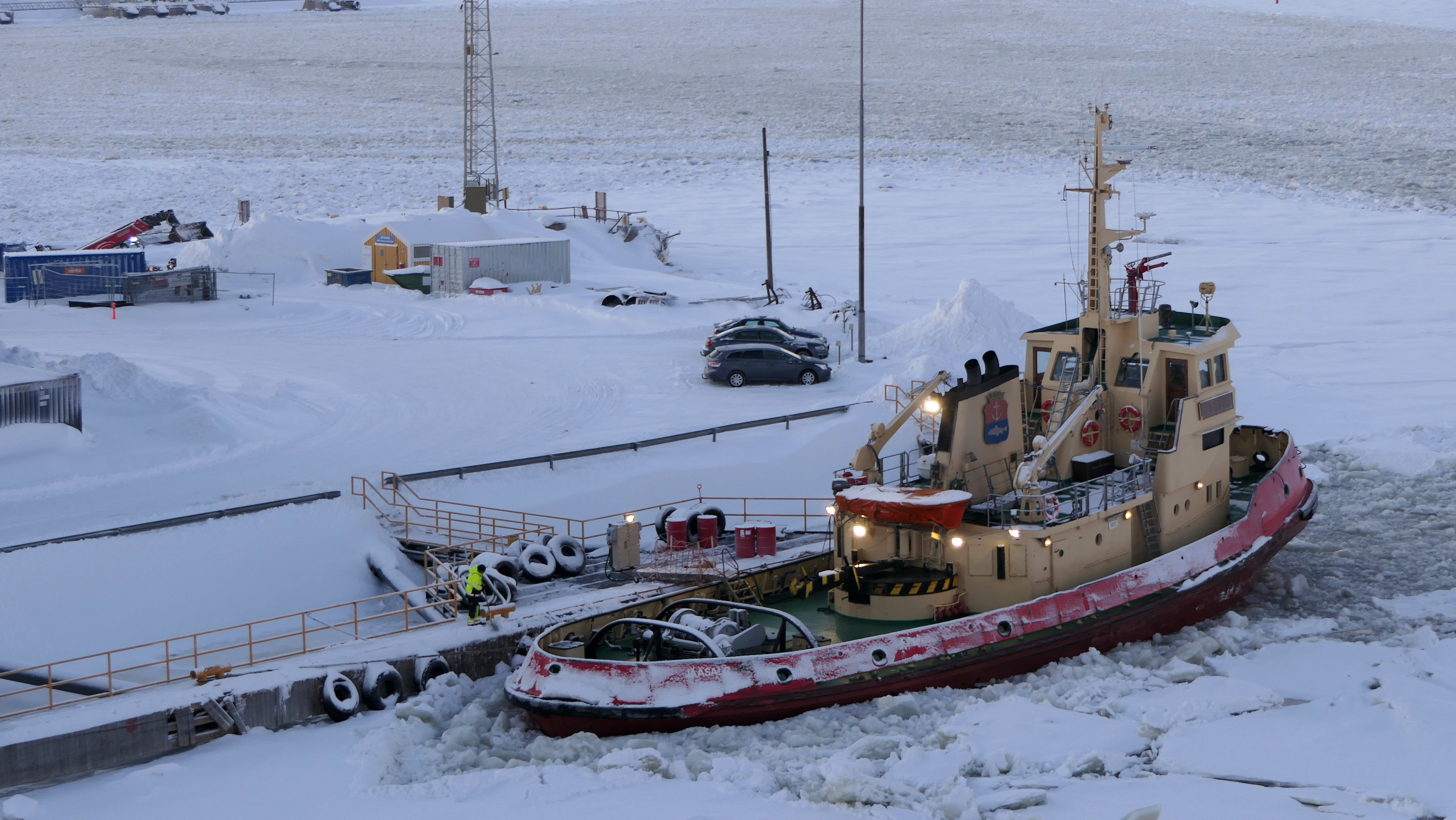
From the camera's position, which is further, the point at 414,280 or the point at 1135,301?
the point at 414,280

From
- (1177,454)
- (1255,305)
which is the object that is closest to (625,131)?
(1255,305)

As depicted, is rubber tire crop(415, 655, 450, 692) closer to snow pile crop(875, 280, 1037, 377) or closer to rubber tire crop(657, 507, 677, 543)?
rubber tire crop(657, 507, 677, 543)

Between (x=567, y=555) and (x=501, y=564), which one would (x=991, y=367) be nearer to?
(x=567, y=555)

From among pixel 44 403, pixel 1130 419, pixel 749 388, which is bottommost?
pixel 749 388

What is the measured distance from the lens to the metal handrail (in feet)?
50.9

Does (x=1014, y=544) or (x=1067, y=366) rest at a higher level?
(x=1067, y=366)

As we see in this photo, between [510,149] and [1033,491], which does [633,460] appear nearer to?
[1033,491]

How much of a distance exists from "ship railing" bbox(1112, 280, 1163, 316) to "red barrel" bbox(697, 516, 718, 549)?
21.7 feet

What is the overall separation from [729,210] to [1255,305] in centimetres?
2767

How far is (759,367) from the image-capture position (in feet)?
104

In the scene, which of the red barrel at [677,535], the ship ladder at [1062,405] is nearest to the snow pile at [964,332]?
the ship ladder at [1062,405]

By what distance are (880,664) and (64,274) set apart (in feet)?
115

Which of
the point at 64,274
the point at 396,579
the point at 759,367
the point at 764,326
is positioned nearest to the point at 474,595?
the point at 396,579

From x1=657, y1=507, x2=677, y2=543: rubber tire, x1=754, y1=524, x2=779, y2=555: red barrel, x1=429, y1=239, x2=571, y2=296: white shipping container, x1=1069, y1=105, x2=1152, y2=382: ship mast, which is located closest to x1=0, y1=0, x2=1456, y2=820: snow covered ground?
x1=429, y1=239, x2=571, y2=296: white shipping container
